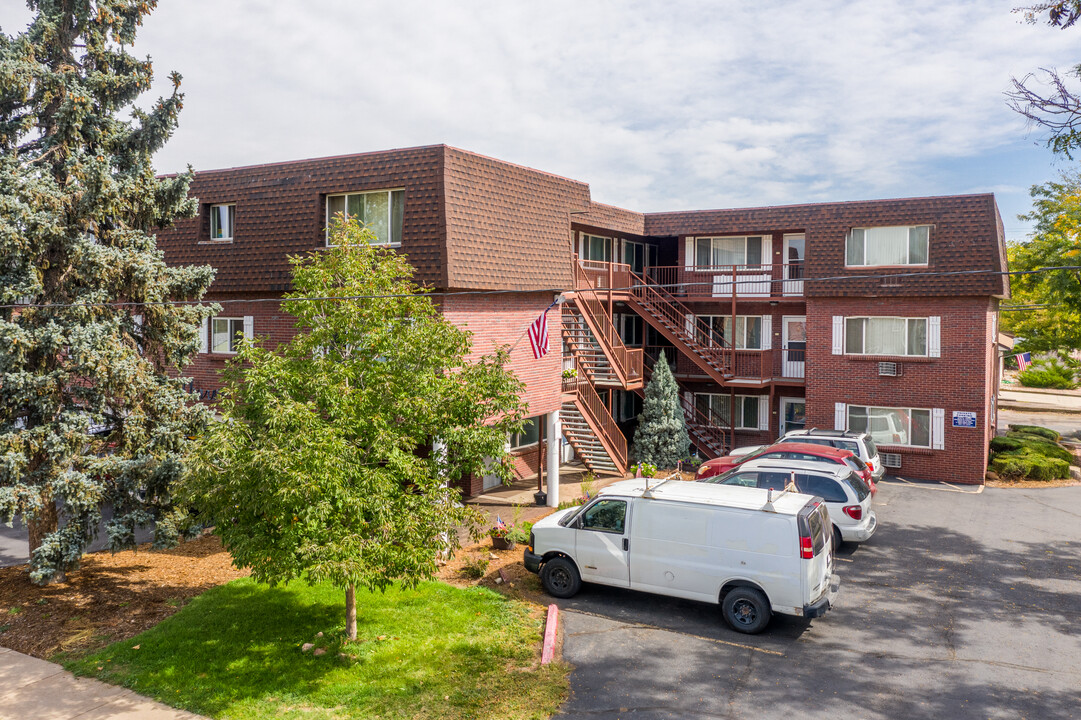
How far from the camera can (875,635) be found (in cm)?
1143

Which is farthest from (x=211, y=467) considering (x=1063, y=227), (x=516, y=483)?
(x=1063, y=227)

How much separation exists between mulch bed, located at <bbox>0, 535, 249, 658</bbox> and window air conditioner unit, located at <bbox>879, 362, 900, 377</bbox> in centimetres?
2002

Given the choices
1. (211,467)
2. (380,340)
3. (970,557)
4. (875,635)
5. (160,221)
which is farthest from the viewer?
(970,557)

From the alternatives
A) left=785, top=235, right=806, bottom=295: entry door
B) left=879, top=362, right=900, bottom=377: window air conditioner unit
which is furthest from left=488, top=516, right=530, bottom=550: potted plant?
left=785, top=235, right=806, bottom=295: entry door

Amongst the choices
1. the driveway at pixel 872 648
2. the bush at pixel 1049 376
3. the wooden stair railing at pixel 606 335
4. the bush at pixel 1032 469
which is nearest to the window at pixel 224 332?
the wooden stair railing at pixel 606 335

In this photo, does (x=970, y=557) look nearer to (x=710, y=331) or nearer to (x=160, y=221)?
(x=710, y=331)

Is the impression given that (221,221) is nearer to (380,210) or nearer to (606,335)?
(380,210)

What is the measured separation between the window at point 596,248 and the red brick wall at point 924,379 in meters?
7.55

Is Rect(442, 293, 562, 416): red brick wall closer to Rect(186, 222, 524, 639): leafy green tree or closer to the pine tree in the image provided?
Rect(186, 222, 524, 639): leafy green tree

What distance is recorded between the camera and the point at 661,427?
80.9 ft

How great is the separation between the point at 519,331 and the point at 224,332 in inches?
318

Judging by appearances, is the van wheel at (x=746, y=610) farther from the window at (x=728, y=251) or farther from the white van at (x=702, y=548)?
the window at (x=728, y=251)

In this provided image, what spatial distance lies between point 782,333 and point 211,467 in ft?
73.9

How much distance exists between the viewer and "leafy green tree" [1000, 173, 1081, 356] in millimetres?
20844
